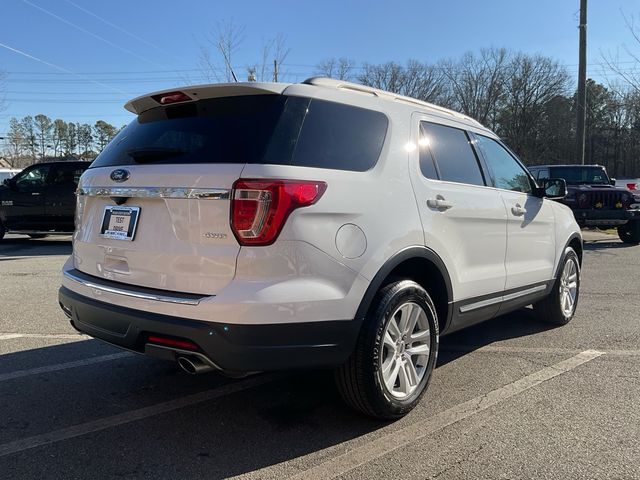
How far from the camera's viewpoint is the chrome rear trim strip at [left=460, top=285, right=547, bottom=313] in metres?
3.90

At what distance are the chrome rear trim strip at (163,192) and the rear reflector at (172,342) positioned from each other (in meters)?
0.74

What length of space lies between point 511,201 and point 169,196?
2951 mm

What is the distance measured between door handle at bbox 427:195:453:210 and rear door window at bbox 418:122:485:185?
6.7 inches

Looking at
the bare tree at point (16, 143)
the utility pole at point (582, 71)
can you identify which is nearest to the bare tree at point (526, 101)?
the utility pole at point (582, 71)

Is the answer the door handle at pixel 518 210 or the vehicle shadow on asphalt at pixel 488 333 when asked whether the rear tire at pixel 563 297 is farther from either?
the door handle at pixel 518 210

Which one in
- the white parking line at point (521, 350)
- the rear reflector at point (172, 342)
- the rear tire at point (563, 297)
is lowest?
the white parking line at point (521, 350)

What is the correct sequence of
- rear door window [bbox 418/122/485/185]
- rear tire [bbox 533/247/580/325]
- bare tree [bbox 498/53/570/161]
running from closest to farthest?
rear door window [bbox 418/122/485/185], rear tire [bbox 533/247/580/325], bare tree [bbox 498/53/570/161]

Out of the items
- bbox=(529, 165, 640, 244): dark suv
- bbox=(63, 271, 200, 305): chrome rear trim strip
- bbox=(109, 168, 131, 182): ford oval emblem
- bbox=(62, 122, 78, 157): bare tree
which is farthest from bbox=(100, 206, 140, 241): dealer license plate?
bbox=(62, 122, 78, 157): bare tree

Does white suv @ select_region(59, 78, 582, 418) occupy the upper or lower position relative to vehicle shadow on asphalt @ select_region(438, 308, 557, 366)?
upper

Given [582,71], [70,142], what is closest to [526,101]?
[582,71]

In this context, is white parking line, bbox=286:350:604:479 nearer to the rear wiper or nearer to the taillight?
the taillight

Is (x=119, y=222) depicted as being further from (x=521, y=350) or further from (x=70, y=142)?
(x=70, y=142)

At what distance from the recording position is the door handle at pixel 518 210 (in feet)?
14.7

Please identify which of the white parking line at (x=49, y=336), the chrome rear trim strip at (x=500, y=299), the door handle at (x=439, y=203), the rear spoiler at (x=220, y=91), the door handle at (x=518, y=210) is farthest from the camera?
the white parking line at (x=49, y=336)
